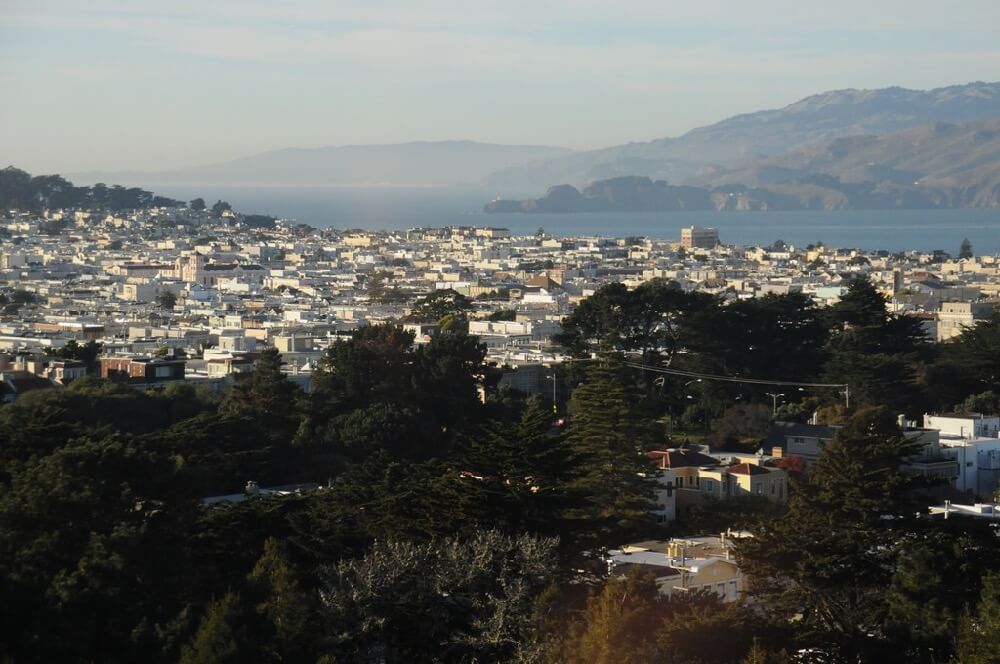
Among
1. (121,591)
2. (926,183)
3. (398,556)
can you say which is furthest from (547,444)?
(926,183)

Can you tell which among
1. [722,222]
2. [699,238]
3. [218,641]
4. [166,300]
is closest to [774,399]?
[218,641]

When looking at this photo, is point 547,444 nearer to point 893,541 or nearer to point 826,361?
point 893,541

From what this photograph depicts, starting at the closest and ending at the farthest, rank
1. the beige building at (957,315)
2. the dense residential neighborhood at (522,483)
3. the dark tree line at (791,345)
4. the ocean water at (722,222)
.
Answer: the dense residential neighborhood at (522,483) → the dark tree line at (791,345) → the beige building at (957,315) → the ocean water at (722,222)

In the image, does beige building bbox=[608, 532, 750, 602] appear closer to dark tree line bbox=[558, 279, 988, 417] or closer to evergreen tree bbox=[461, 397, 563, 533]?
evergreen tree bbox=[461, 397, 563, 533]

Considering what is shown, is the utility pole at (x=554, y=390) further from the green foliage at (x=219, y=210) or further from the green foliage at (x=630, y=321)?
the green foliage at (x=219, y=210)

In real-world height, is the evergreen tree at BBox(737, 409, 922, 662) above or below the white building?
above

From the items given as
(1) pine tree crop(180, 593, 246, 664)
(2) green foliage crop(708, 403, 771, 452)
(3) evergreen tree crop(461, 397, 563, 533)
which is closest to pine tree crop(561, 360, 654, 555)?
(3) evergreen tree crop(461, 397, 563, 533)

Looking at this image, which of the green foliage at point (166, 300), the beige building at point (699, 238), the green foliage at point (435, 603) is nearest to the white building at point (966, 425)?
the green foliage at point (435, 603)

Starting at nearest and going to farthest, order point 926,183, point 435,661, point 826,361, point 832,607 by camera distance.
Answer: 1. point 435,661
2. point 832,607
3. point 826,361
4. point 926,183
